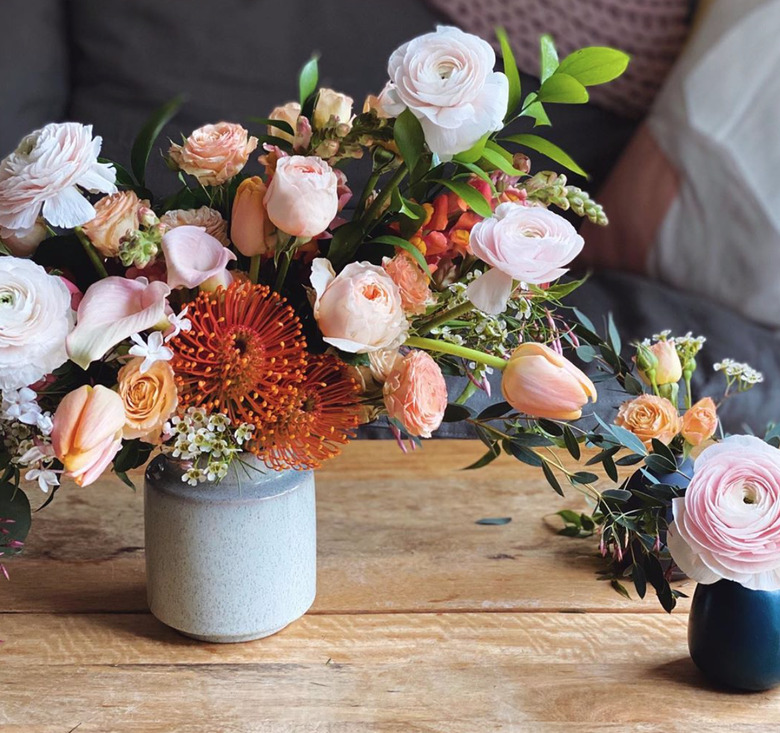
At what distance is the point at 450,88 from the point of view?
1.92 feet

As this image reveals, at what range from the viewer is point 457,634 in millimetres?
781

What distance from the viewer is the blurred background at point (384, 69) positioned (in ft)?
5.21

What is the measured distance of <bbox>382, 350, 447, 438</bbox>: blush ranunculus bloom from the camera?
0.66m

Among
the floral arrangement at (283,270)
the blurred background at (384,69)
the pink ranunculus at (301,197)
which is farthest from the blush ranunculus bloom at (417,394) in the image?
the blurred background at (384,69)

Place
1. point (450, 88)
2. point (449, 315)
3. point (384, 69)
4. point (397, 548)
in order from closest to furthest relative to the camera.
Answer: point (450, 88) → point (449, 315) → point (397, 548) → point (384, 69)

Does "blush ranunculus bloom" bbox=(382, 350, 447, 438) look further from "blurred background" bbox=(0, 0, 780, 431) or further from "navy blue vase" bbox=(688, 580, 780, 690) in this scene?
"blurred background" bbox=(0, 0, 780, 431)

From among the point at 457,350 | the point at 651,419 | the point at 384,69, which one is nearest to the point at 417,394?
the point at 457,350

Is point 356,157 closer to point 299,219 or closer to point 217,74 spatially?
point 299,219

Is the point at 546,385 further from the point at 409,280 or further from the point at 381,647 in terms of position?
the point at 381,647

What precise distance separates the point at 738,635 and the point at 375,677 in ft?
0.84

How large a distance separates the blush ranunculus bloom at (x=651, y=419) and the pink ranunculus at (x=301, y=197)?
34 centimetres

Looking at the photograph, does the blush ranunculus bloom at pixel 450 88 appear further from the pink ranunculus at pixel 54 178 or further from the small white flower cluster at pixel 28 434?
the small white flower cluster at pixel 28 434

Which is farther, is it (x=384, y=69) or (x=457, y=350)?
(x=384, y=69)

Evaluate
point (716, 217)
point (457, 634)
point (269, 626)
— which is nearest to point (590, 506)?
point (457, 634)
